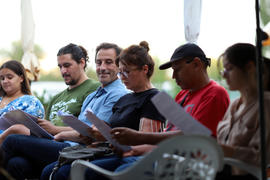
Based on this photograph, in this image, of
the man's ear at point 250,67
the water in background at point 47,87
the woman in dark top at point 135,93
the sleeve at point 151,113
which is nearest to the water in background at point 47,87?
the water in background at point 47,87

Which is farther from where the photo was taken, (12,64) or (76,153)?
(12,64)

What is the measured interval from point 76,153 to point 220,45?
298cm

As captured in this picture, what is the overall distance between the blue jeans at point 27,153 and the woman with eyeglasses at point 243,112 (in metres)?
1.64

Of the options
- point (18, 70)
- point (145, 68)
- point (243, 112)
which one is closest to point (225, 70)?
point (243, 112)

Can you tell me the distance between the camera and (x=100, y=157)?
277 cm

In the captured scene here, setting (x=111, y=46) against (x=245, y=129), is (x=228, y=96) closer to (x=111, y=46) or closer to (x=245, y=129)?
(x=245, y=129)

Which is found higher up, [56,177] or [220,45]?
[220,45]

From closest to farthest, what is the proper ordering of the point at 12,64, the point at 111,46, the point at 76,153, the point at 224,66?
the point at 224,66
the point at 76,153
the point at 111,46
the point at 12,64

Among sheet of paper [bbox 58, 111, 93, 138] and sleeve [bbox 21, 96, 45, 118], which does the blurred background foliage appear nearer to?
sleeve [bbox 21, 96, 45, 118]

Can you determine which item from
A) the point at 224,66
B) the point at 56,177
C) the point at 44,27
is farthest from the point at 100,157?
the point at 44,27

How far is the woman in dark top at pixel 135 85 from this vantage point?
2857 millimetres

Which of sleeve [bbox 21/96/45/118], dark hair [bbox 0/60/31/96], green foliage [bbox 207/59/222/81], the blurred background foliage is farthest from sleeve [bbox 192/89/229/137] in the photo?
dark hair [bbox 0/60/31/96]

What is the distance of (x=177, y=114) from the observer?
1796 mm

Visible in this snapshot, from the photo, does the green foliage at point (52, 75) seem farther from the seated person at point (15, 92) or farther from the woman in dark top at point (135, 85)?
the woman in dark top at point (135, 85)
